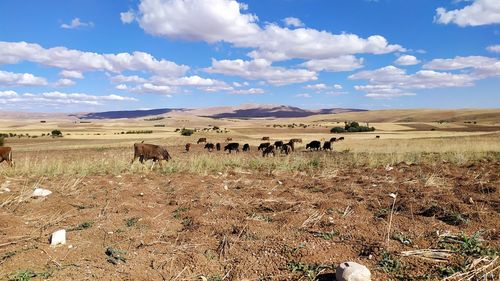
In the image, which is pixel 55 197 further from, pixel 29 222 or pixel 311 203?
pixel 311 203

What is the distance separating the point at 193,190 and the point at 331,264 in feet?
17.8

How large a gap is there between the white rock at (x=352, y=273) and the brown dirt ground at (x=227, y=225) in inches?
14.7

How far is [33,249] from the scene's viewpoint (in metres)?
5.41

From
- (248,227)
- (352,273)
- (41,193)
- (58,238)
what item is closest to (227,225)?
(248,227)

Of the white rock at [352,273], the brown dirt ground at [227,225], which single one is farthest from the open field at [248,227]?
the white rock at [352,273]

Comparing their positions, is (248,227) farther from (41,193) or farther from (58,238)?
(41,193)

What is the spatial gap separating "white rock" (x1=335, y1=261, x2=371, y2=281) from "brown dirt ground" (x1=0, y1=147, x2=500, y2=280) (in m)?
0.37

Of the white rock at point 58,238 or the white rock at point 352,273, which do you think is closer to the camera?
the white rock at point 352,273

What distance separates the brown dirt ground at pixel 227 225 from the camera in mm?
Answer: 4906

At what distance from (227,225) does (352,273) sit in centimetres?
279

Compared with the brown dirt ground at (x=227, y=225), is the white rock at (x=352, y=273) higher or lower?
higher

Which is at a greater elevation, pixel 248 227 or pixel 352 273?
pixel 352 273

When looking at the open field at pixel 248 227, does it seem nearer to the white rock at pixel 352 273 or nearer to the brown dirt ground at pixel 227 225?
the brown dirt ground at pixel 227 225

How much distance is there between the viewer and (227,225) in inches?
257
